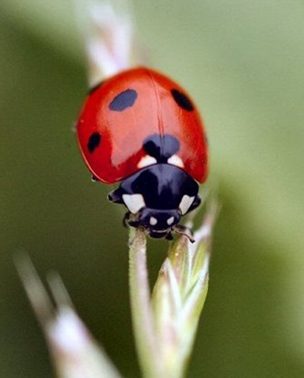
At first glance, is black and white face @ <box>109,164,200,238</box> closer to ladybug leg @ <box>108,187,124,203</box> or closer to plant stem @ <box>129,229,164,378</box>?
ladybug leg @ <box>108,187,124,203</box>

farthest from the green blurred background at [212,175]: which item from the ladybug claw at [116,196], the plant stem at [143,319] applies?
the plant stem at [143,319]

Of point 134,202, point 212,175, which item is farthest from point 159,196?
point 212,175

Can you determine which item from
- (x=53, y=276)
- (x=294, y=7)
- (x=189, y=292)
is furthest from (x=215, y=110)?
(x=189, y=292)

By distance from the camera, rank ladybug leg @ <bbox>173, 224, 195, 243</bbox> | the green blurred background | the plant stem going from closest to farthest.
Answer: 1. the plant stem
2. ladybug leg @ <bbox>173, 224, 195, 243</bbox>
3. the green blurred background

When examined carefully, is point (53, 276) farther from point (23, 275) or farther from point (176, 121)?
point (176, 121)

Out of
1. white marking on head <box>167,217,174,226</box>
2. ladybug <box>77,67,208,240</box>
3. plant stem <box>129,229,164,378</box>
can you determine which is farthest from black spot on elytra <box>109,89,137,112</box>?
plant stem <box>129,229,164,378</box>

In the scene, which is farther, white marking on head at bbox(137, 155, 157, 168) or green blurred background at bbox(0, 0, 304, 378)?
green blurred background at bbox(0, 0, 304, 378)
